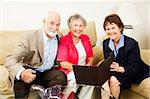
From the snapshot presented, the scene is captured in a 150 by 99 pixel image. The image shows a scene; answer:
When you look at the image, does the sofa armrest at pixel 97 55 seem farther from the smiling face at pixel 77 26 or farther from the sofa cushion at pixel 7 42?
the sofa cushion at pixel 7 42

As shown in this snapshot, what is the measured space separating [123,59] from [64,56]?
465mm

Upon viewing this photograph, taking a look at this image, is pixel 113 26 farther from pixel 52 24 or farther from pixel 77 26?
pixel 52 24

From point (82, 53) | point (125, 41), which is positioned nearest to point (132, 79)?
point (125, 41)

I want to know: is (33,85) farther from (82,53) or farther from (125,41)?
(125,41)

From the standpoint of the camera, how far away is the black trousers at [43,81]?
6.37ft

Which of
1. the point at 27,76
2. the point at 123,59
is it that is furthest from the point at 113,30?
the point at 27,76

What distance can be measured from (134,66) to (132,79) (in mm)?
108

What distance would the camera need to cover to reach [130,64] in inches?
84.0

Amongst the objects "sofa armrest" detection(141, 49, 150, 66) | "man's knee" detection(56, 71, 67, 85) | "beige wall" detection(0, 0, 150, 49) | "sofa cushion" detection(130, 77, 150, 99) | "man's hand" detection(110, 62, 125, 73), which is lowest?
"sofa cushion" detection(130, 77, 150, 99)

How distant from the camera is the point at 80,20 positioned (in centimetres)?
219

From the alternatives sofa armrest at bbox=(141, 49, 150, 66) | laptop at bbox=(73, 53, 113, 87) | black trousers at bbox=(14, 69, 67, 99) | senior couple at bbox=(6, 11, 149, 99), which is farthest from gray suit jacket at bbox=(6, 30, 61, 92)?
sofa armrest at bbox=(141, 49, 150, 66)

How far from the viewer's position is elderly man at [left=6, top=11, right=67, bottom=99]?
1.98m

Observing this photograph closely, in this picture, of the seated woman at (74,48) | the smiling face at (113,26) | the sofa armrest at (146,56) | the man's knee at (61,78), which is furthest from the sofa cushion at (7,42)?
the sofa armrest at (146,56)

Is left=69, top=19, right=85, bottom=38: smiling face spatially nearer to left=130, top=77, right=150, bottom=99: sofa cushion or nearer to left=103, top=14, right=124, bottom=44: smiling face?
left=103, top=14, right=124, bottom=44: smiling face
